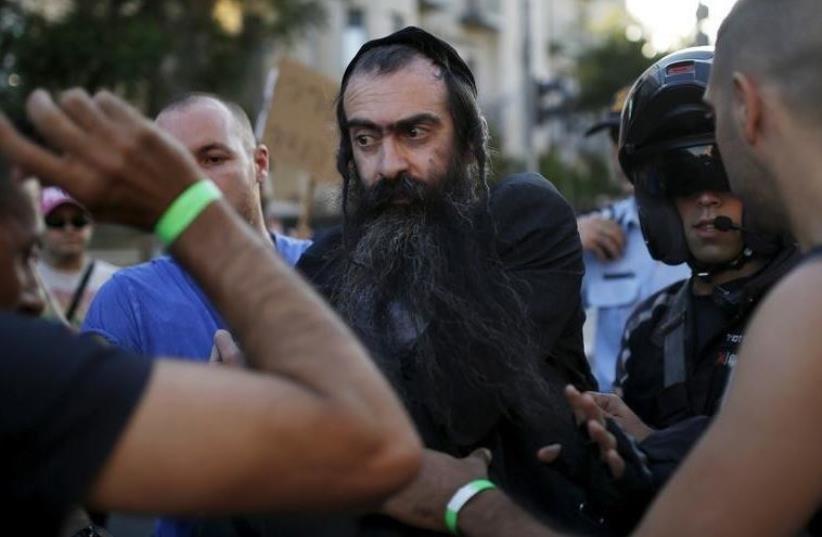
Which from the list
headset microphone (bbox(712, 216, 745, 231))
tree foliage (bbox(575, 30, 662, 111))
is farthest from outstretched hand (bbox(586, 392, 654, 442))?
tree foliage (bbox(575, 30, 662, 111))

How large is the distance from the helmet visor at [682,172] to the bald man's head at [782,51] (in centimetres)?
121

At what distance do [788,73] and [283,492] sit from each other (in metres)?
1.05

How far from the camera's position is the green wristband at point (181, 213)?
1903mm

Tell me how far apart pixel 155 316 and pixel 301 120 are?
301 centimetres

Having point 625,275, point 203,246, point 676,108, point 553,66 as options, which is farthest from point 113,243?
point 553,66

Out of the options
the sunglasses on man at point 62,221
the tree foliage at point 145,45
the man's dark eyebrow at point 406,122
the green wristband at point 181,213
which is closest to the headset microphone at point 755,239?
the man's dark eyebrow at point 406,122

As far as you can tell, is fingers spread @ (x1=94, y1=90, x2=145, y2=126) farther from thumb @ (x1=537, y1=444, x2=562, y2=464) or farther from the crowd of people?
thumb @ (x1=537, y1=444, x2=562, y2=464)

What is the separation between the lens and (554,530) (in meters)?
2.52

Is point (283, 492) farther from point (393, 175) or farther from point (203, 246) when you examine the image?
point (393, 175)

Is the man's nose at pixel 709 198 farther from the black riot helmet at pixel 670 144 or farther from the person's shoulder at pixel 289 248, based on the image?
the person's shoulder at pixel 289 248

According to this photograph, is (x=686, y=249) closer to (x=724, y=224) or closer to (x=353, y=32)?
(x=724, y=224)

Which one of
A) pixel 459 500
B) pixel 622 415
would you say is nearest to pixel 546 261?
pixel 622 415

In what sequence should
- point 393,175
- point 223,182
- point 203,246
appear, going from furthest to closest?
point 223,182, point 393,175, point 203,246

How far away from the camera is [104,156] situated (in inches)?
72.1
